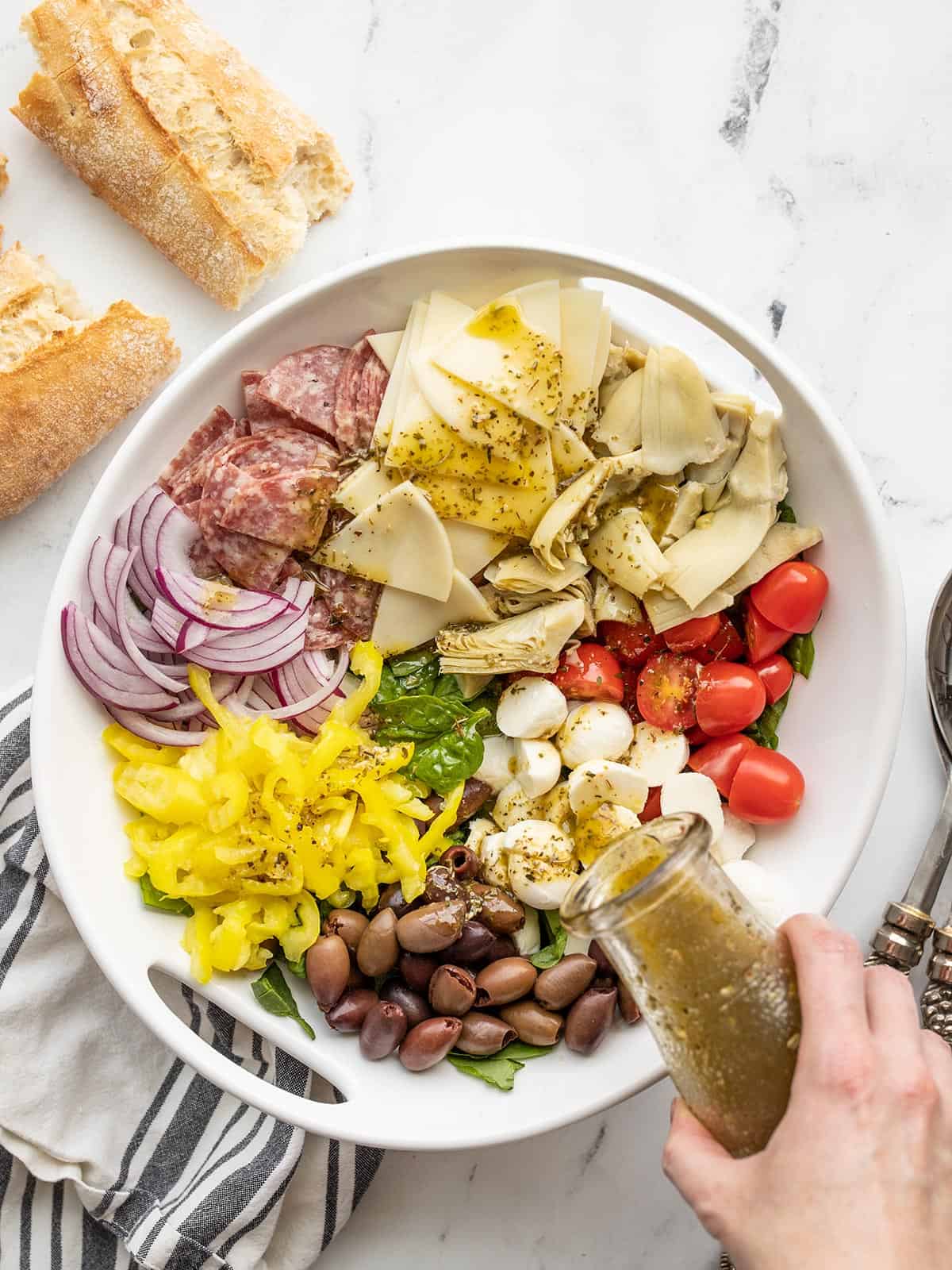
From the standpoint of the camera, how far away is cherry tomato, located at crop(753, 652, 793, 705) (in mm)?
2152

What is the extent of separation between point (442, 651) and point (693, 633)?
49cm

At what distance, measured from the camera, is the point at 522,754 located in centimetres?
220

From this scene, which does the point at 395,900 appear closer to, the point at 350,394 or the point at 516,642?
the point at 516,642

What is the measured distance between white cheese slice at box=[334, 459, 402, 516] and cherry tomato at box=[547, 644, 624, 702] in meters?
0.49

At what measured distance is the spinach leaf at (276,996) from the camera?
6.79 ft

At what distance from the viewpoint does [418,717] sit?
219 centimetres

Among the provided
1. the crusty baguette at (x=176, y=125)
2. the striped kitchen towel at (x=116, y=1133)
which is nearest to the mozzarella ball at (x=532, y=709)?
the striped kitchen towel at (x=116, y=1133)

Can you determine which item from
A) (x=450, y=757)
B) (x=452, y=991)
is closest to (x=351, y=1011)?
(x=452, y=991)

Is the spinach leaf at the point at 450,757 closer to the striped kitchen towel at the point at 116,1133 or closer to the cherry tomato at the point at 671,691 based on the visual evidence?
the cherry tomato at the point at 671,691

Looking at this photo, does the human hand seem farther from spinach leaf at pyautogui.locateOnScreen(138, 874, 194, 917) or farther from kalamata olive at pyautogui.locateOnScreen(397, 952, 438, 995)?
spinach leaf at pyautogui.locateOnScreen(138, 874, 194, 917)

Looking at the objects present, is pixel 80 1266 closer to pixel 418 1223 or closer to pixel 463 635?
pixel 418 1223

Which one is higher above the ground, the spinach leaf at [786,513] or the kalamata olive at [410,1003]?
the spinach leaf at [786,513]

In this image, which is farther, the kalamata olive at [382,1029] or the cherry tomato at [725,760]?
the cherry tomato at [725,760]

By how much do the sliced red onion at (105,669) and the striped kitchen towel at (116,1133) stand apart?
13.0 inches
